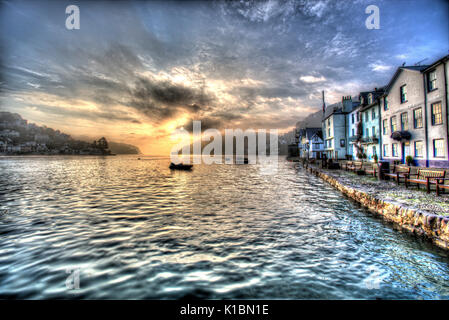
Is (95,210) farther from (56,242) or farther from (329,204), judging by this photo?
(329,204)

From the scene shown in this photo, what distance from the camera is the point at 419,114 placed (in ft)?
70.9

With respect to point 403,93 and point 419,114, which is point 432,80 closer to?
point 419,114

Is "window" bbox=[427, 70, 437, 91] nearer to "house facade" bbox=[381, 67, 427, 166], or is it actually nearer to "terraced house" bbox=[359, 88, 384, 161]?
"house facade" bbox=[381, 67, 427, 166]

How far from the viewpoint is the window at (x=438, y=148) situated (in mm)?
18719

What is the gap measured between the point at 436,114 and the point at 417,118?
2.62 m

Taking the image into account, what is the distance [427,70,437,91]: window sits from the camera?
19250 millimetres

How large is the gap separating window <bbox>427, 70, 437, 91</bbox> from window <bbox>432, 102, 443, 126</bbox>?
1.70m

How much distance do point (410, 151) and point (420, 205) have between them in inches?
786

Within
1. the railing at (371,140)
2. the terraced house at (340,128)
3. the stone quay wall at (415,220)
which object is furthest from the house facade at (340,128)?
the stone quay wall at (415,220)

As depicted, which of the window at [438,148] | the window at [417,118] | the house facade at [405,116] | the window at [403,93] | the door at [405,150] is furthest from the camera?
the window at [403,93]

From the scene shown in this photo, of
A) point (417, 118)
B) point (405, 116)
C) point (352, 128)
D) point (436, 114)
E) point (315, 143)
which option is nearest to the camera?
point (436, 114)

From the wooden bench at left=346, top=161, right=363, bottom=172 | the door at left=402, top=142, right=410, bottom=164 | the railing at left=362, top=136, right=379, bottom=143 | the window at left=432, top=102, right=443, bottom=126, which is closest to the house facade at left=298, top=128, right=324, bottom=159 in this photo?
the railing at left=362, top=136, right=379, bottom=143

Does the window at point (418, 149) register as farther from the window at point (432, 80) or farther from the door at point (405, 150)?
the window at point (432, 80)

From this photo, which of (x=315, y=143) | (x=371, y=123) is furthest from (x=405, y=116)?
(x=315, y=143)
